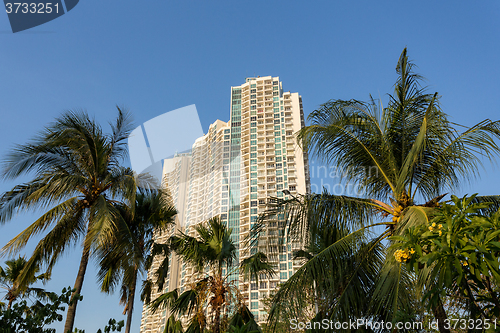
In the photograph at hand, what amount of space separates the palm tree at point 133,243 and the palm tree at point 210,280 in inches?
45.0

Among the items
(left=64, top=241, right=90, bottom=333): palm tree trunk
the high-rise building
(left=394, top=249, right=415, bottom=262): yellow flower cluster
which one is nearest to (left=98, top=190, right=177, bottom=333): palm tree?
(left=64, top=241, right=90, bottom=333): palm tree trunk

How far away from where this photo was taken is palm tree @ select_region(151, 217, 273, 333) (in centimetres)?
1008

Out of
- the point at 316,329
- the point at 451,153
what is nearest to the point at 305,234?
the point at 316,329

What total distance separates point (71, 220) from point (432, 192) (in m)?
8.57

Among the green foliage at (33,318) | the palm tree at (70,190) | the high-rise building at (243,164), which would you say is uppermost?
the high-rise building at (243,164)

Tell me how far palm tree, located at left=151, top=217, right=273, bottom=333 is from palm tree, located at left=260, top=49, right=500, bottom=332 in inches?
150

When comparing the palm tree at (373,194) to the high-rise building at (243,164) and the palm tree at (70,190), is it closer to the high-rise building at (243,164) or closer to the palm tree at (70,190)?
the palm tree at (70,190)

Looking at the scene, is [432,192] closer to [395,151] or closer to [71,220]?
[395,151]

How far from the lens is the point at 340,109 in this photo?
8125 millimetres

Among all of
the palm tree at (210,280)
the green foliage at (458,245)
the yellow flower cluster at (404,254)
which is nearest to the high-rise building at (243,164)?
the palm tree at (210,280)

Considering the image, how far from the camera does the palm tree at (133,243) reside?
9570mm

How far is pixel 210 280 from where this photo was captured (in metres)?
10.8

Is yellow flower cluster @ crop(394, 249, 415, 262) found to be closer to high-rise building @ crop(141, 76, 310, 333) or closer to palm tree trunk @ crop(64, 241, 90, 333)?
palm tree trunk @ crop(64, 241, 90, 333)

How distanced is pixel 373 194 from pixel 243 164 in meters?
62.7
